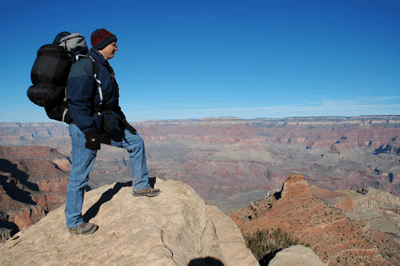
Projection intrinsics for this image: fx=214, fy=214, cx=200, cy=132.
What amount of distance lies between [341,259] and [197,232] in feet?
61.8

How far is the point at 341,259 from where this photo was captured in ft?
54.7

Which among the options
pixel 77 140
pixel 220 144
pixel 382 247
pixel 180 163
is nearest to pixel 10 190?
pixel 77 140

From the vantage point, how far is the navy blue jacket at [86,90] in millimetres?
2912

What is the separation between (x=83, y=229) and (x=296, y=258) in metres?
5.17

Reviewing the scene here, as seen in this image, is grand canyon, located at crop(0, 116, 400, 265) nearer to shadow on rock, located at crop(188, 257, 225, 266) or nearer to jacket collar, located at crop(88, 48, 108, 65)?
shadow on rock, located at crop(188, 257, 225, 266)

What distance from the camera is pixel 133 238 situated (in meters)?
2.92

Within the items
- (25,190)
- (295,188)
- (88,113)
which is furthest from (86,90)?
(25,190)

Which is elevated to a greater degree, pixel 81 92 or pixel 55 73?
pixel 55 73

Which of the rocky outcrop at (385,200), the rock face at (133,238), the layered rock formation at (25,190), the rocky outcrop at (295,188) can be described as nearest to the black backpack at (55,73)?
the rock face at (133,238)

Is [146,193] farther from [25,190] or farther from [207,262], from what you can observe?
[25,190]

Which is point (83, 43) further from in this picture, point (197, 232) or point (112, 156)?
point (112, 156)

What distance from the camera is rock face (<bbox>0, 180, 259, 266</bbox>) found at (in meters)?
2.71

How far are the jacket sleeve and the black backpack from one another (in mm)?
111

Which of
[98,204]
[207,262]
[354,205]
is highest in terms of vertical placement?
[98,204]
